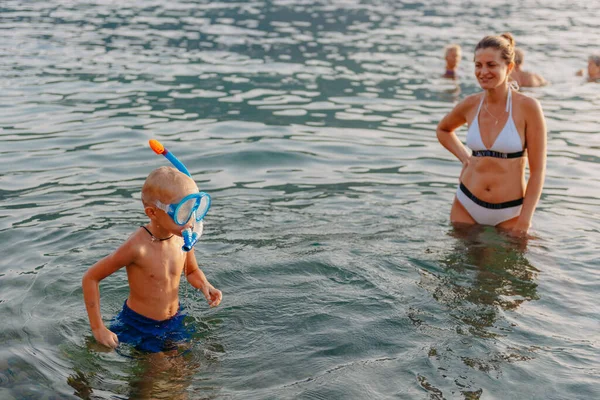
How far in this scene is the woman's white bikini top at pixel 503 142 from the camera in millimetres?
6957

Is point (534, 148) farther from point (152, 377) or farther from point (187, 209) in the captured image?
point (152, 377)

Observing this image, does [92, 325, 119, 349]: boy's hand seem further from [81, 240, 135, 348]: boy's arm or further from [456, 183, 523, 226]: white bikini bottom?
[456, 183, 523, 226]: white bikini bottom

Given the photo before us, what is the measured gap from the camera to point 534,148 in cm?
693

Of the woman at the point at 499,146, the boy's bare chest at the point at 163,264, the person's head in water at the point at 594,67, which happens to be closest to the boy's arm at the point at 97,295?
the boy's bare chest at the point at 163,264

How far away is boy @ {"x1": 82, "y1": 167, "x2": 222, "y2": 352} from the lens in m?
4.83

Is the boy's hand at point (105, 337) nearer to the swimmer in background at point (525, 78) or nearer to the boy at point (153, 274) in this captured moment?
the boy at point (153, 274)

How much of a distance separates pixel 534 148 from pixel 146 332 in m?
3.84

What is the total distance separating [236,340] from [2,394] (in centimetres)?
165

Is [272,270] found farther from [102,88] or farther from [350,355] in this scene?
[102,88]

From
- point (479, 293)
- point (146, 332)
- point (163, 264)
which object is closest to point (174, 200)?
point (163, 264)

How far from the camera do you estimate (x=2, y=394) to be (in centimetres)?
484

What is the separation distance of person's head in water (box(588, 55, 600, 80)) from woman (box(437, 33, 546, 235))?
933 centimetres

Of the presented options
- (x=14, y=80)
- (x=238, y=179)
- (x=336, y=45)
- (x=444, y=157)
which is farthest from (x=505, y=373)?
(x=336, y=45)

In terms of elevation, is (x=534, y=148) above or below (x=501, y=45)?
below
